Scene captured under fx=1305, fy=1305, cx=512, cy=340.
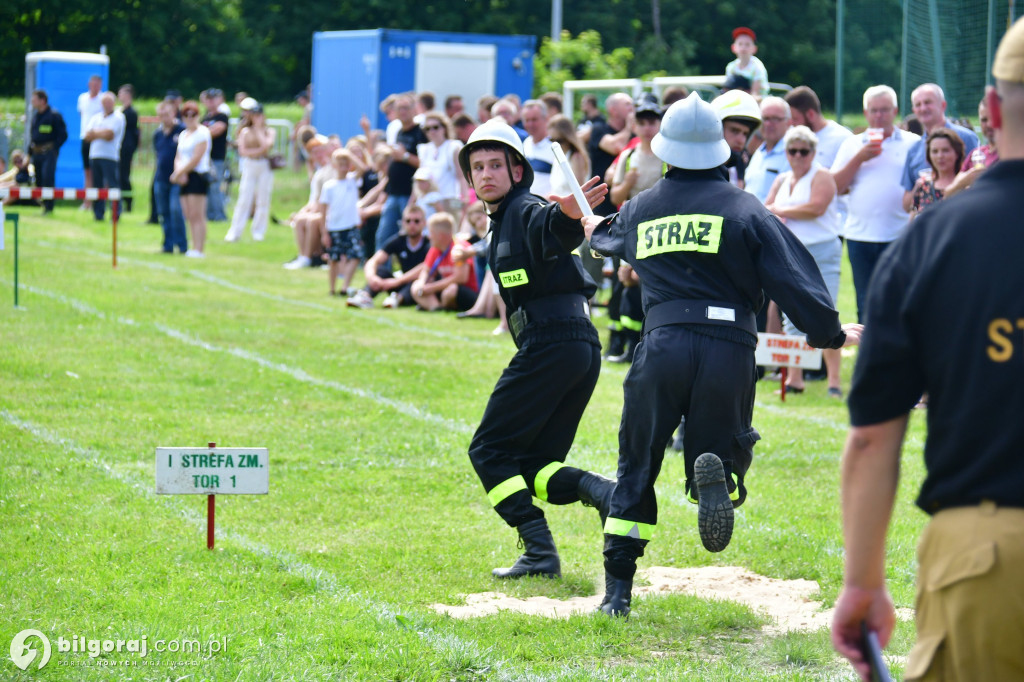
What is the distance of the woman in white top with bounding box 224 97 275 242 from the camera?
22.0 metres

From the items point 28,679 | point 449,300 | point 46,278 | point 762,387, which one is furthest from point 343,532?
point 46,278

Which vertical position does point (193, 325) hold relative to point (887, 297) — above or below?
below

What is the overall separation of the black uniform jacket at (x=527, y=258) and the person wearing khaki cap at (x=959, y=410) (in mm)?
3149

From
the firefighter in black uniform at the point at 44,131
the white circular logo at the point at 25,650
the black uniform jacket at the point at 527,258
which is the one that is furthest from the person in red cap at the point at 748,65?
the firefighter in black uniform at the point at 44,131

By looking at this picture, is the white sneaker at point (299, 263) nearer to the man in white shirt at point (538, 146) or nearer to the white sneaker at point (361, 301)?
the white sneaker at point (361, 301)

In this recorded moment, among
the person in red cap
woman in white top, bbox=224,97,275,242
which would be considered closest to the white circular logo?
the person in red cap

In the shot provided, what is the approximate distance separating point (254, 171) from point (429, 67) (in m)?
5.00

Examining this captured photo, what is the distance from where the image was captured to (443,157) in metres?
16.3

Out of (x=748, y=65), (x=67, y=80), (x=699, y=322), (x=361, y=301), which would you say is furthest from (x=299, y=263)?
(x=699, y=322)

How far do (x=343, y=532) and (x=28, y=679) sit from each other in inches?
93.8

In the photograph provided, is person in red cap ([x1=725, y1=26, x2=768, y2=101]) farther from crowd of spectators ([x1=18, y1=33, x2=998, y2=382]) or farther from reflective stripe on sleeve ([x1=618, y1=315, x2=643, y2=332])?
reflective stripe on sleeve ([x1=618, y1=315, x2=643, y2=332])

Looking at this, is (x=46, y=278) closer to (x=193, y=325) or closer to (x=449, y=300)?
(x=193, y=325)

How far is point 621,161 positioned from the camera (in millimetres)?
11539

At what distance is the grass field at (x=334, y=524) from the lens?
5062mm
